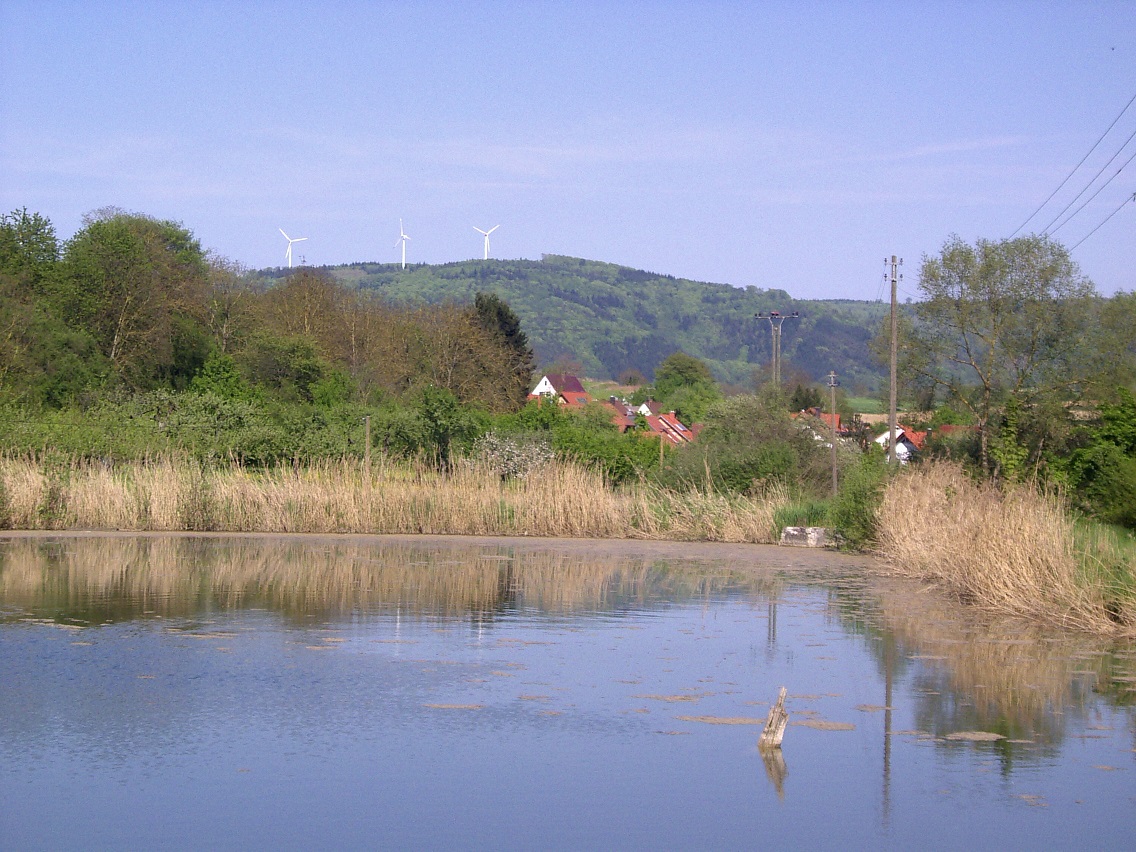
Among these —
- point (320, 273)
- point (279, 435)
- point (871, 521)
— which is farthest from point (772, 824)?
point (320, 273)

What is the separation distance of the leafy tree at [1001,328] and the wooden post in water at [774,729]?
151 ft

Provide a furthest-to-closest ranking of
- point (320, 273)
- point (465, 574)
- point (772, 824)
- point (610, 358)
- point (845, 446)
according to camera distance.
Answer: point (610, 358)
point (320, 273)
point (845, 446)
point (465, 574)
point (772, 824)

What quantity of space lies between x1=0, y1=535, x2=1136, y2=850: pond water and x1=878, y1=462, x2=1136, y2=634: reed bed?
0.71 meters

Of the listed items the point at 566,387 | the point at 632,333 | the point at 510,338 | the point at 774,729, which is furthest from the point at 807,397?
the point at 632,333

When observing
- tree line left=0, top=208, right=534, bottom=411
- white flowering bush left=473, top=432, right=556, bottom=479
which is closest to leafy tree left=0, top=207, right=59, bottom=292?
tree line left=0, top=208, right=534, bottom=411

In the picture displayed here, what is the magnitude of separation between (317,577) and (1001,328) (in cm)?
4295

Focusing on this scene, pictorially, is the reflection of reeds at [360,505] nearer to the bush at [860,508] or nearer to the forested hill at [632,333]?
the bush at [860,508]

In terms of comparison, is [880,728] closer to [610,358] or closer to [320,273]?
[320,273]

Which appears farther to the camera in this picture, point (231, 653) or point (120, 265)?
point (120, 265)

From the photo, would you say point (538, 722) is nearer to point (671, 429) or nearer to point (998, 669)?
point (998, 669)

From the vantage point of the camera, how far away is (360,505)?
81.1 feet

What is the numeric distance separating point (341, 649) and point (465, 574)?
20.9 ft

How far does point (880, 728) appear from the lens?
904 centimetres

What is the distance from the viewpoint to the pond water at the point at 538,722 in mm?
6918
